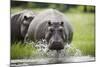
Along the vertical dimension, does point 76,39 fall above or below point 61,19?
below

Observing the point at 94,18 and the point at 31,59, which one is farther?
the point at 94,18

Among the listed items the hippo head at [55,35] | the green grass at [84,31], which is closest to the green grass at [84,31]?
the green grass at [84,31]

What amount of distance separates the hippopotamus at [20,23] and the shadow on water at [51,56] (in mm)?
237

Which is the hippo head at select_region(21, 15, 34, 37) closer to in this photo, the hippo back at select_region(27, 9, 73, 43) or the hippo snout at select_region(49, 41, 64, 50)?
the hippo back at select_region(27, 9, 73, 43)

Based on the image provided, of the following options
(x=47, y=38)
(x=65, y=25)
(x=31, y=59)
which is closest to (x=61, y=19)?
(x=65, y=25)

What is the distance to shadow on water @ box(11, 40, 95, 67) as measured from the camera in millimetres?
2156

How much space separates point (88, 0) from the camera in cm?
246

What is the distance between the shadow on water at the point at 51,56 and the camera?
2.16 meters

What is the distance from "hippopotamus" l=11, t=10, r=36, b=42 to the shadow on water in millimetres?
237

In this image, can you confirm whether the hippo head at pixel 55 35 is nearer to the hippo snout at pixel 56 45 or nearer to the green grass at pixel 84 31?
the hippo snout at pixel 56 45

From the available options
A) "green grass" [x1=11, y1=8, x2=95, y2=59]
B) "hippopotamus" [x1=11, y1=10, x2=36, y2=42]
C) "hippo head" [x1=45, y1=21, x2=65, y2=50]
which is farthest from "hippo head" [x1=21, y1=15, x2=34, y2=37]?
"green grass" [x1=11, y1=8, x2=95, y2=59]
